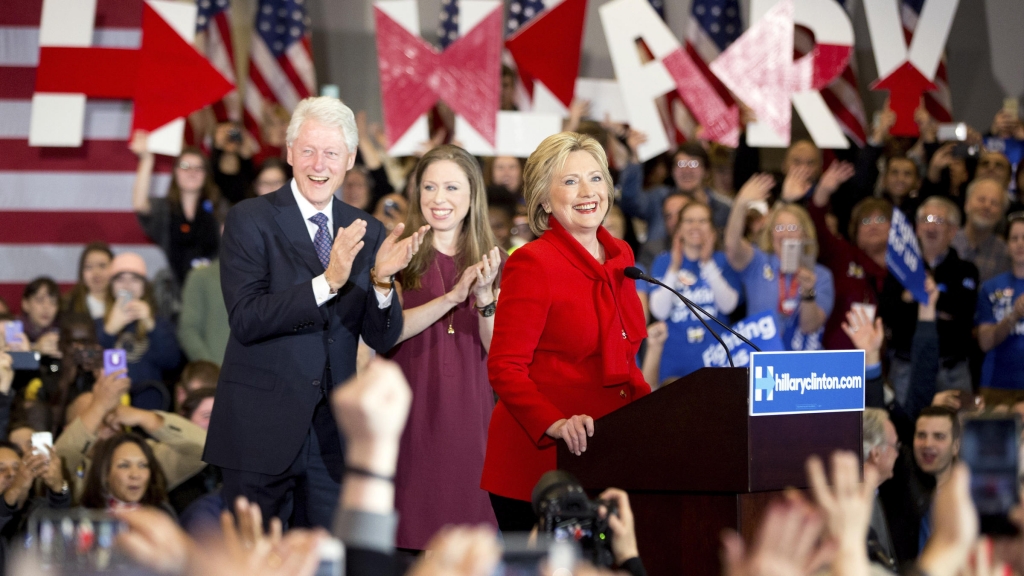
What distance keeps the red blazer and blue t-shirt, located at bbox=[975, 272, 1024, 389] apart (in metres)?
3.11

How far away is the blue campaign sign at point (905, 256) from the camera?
511 centimetres

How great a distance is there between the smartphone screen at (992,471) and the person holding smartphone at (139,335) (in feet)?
13.7

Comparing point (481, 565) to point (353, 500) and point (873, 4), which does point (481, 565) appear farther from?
point (873, 4)

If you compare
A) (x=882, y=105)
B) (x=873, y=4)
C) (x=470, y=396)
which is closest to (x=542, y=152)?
(x=470, y=396)

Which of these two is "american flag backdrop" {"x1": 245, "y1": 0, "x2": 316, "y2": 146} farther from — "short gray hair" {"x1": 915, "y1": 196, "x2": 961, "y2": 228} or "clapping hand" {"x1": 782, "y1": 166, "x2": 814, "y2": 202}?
"short gray hair" {"x1": 915, "y1": 196, "x2": 961, "y2": 228}

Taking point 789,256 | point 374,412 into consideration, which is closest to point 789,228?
point 789,256

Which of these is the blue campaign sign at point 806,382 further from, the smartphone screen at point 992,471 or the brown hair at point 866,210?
the brown hair at point 866,210

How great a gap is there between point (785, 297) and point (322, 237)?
2.97 m

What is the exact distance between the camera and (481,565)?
111cm

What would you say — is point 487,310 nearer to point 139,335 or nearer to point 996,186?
point 139,335

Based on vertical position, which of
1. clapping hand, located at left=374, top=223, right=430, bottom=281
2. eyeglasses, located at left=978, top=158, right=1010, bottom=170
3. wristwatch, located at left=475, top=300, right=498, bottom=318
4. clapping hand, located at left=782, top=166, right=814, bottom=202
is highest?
eyeglasses, located at left=978, top=158, right=1010, bottom=170

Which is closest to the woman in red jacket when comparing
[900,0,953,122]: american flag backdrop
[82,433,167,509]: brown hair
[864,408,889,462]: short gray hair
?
[864,408,889,462]: short gray hair

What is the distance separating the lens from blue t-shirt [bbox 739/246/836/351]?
5.25 meters

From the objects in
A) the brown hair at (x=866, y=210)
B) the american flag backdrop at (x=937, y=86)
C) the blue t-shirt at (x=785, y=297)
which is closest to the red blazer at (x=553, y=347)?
the blue t-shirt at (x=785, y=297)
